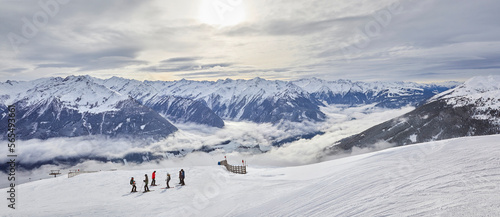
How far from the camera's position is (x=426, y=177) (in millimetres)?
11172

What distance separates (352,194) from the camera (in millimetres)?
11984

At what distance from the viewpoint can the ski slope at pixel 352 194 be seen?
894cm

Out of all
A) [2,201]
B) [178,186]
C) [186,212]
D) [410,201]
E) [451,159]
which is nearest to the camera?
[410,201]

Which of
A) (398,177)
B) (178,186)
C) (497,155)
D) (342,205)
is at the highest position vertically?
(497,155)

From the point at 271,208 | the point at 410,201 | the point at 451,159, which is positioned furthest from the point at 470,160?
the point at 271,208

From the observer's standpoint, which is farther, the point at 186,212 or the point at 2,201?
the point at 2,201

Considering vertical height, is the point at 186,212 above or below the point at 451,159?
below

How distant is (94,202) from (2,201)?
1004 cm

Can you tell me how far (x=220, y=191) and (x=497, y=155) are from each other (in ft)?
64.2

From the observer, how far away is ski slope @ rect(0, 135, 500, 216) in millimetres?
8938

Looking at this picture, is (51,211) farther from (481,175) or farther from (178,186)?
(481,175)

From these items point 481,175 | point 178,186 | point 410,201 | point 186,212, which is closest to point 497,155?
point 481,175

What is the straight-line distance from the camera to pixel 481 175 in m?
10.0

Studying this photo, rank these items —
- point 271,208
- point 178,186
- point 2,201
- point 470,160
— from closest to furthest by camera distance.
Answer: point 470,160
point 271,208
point 2,201
point 178,186
